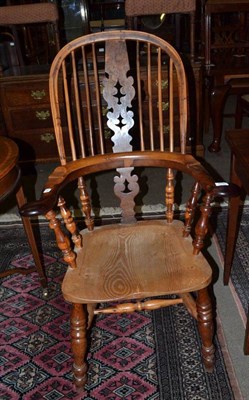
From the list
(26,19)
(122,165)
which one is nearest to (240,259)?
(122,165)

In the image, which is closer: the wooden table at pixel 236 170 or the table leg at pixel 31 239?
the wooden table at pixel 236 170

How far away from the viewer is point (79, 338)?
1.34 m

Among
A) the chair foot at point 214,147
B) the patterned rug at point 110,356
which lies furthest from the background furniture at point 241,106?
the patterned rug at point 110,356

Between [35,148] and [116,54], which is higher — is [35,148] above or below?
below

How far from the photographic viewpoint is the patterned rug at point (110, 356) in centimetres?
143

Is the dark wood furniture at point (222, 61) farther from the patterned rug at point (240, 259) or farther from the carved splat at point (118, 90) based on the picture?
the carved splat at point (118, 90)

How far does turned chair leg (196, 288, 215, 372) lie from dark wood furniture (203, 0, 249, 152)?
7.01 ft

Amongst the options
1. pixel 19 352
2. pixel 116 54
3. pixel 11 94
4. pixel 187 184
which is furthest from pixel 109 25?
pixel 19 352

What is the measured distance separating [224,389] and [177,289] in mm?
484

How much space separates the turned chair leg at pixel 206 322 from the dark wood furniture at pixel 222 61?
7.01ft

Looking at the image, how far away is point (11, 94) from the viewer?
9.66ft

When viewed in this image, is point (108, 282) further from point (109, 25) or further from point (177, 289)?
point (109, 25)

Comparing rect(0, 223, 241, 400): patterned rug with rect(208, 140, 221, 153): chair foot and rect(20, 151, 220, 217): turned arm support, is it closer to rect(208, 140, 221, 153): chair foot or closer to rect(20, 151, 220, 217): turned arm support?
rect(20, 151, 220, 217): turned arm support

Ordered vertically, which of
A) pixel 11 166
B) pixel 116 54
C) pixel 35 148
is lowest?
pixel 35 148
